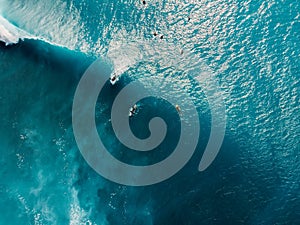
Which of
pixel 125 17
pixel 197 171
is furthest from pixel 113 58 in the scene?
pixel 197 171

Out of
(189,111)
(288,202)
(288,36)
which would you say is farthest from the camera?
(288,36)

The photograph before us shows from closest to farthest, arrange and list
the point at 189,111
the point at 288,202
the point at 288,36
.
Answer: the point at 288,202
the point at 189,111
the point at 288,36

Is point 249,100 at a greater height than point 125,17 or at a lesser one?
lesser

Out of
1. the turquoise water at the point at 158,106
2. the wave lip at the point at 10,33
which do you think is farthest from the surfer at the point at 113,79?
the wave lip at the point at 10,33

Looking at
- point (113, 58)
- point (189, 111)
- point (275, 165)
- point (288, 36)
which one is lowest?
point (275, 165)

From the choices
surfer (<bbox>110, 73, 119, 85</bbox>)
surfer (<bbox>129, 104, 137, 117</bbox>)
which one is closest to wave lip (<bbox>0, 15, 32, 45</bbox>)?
surfer (<bbox>110, 73, 119, 85</bbox>)

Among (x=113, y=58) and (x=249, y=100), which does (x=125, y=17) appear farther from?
(x=249, y=100)

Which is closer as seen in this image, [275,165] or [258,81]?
[275,165]

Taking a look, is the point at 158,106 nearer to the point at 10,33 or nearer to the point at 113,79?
the point at 113,79

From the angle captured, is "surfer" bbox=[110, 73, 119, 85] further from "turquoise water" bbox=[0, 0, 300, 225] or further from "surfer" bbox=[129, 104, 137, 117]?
"surfer" bbox=[129, 104, 137, 117]
